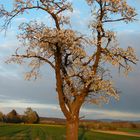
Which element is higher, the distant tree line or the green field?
the distant tree line

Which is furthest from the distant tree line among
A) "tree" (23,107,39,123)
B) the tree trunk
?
the tree trunk

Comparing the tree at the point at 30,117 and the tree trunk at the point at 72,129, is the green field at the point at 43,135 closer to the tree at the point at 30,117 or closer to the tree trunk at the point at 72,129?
the tree trunk at the point at 72,129

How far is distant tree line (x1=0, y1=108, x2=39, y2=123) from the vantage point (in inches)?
7318

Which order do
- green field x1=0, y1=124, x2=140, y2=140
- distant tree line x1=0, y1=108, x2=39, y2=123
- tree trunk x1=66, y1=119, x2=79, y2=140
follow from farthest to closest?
distant tree line x1=0, y1=108, x2=39, y2=123 < green field x1=0, y1=124, x2=140, y2=140 < tree trunk x1=66, y1=119, x2=79, y2=140

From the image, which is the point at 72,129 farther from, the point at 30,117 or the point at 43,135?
the point at 30,117

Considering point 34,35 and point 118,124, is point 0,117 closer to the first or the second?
point 118,124

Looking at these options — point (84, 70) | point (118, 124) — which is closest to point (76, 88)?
point (84, 70)

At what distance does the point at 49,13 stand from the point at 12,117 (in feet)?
545

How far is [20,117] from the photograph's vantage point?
189 m

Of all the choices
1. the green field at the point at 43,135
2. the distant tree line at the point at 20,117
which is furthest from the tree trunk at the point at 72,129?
the distant tree line at the point at 20,117

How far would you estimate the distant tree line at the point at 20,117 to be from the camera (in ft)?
610


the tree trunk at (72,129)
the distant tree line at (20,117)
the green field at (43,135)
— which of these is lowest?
the tree trunk at (72,129)

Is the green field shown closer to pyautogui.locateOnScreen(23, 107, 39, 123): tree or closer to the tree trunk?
the tree trunk

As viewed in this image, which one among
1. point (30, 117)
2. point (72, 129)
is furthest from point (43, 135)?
point (30, 117)
